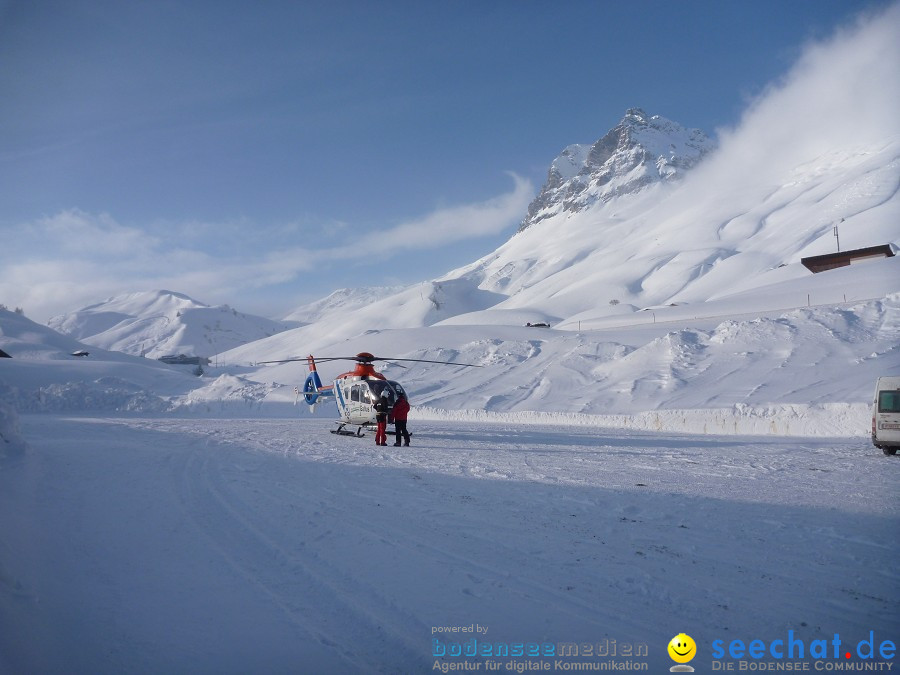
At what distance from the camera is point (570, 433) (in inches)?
758

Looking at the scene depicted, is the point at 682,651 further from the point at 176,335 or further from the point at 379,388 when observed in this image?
the point at 176,335

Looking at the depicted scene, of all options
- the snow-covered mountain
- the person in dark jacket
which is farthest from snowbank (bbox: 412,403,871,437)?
the snow-covered mountain

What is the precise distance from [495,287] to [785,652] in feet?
516

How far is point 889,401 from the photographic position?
12297mm

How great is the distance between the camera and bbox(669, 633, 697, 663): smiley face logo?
393 centimetres

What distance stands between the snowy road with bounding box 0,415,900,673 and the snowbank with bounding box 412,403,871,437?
288 inches

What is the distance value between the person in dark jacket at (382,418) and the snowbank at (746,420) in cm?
1056

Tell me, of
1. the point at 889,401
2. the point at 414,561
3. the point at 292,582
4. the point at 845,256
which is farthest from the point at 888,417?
the point at 845,256

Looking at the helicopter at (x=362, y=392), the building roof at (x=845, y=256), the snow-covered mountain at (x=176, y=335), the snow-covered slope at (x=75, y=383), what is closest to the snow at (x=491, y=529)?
the helicopter at (x=362, y=392)

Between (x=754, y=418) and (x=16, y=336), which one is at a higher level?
(x=16, y=336)

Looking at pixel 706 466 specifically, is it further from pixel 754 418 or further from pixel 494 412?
pixel 494 412

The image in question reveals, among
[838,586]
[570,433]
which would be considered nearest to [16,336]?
[570,433]

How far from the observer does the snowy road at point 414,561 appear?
4152mm

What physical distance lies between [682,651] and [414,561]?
2.69 metres
